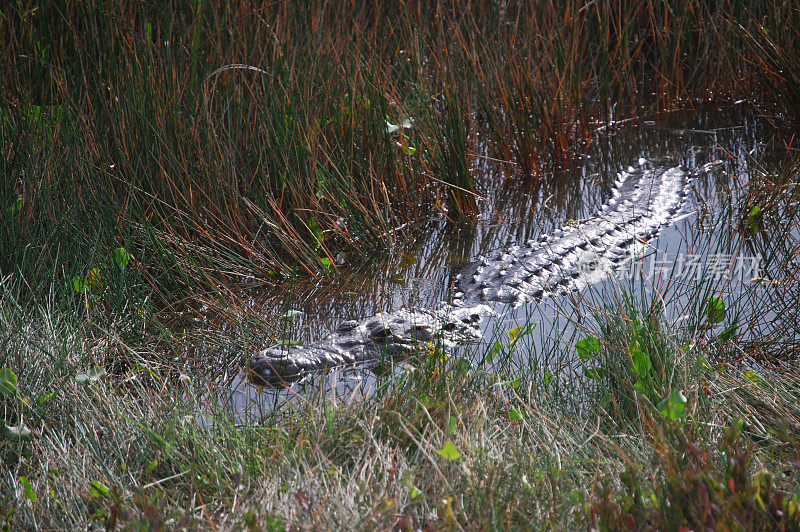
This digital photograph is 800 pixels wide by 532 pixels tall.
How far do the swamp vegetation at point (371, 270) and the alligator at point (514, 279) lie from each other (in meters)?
0.16

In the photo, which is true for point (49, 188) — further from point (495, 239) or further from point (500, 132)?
point (500, 132)

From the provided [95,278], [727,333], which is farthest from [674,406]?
[95,278]

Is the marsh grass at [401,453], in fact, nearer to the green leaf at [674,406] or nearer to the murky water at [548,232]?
the green leaf at [674,406]

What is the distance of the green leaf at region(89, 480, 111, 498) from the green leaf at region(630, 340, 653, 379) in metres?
1.83

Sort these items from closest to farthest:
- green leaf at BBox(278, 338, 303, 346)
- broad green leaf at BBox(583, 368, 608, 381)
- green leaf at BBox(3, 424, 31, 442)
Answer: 1. green leaf at BBox(3, 424, 31, 442)
2. broad green leaf at BBox(583, 368, 608, 381)
3. green leaf at BBox(278, 338, 303, 346)

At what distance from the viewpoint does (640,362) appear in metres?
2.45

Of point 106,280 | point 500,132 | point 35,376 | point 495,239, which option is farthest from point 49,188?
point 500,132

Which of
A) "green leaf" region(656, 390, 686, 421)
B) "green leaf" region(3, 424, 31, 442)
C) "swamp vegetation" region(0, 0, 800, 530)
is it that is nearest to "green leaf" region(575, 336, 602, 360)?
"swamp vegetation" region(0, 0, 800, 530)

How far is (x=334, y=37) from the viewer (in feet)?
18.1

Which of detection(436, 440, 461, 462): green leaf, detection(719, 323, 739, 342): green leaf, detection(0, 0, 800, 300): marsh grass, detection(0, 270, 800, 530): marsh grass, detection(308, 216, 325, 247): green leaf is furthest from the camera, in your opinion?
detection(308, 216, 325, 247): green leaf

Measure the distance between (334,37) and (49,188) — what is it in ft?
9.26

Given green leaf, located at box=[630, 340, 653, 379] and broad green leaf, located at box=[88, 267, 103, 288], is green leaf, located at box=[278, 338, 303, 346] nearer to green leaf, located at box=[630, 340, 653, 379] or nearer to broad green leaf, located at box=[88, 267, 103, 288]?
broad green leaf, located at box=[88, 267, 103, 288]

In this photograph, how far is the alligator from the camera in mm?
3072

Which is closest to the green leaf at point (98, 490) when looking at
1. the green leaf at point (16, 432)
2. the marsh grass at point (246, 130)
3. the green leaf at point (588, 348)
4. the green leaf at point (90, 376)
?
the green leaf at point (16, 432)
